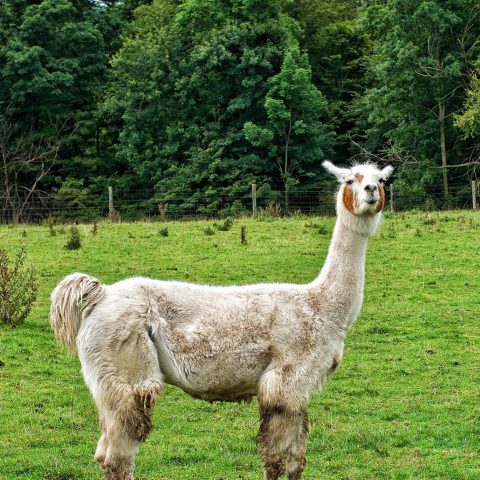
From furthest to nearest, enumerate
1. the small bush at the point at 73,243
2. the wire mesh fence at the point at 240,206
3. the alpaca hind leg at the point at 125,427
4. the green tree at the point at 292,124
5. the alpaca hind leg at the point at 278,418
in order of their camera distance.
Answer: the green tree at the point at 292,124, the wire mesh fence at the point at 240,206, the small bush at the point at 73,243, the alpaca hind leg at the point at 278,418, the alpaca hind leg at the point at 125,427

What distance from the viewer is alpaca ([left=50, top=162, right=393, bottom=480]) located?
594cm

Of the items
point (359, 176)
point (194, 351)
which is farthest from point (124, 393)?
point (359, 176)

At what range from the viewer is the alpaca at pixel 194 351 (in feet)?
19.5

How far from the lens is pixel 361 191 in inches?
261

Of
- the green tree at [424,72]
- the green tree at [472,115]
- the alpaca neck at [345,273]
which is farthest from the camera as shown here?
the green tree at [424,72]

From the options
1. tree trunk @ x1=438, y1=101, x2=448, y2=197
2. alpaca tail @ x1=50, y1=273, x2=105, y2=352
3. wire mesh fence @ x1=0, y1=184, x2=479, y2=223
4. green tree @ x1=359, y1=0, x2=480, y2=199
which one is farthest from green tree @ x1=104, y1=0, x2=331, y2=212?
alpaca tail @ x1=50, y1=273, x2=105, y2=352

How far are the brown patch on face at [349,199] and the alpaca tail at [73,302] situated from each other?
210cm

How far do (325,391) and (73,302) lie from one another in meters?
5.18

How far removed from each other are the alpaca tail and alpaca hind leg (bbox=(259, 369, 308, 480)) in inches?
55.8

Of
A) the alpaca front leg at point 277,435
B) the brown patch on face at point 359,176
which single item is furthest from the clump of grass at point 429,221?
the alpaca front leg at point 277,435

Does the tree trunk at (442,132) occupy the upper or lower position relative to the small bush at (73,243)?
upper

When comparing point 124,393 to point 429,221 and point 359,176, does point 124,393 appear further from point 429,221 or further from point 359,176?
point 429,221

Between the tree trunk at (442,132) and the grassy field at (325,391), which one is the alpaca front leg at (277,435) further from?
the tree trunk at (442,132)

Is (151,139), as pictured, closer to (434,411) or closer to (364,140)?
(364,140)
